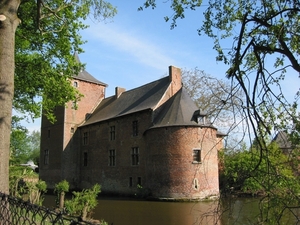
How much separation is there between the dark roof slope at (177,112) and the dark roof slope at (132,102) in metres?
0.90

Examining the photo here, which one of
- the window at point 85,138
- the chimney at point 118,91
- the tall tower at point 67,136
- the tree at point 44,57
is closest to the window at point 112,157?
the window at point 85,138

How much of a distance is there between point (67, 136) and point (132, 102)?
7719 millimetres

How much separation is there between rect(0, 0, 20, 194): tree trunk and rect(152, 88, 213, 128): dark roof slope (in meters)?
15.6

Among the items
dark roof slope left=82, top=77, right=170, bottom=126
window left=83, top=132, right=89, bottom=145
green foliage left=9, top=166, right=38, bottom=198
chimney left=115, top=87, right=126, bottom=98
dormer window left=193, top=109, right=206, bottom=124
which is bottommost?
green foliage left=9, top=166, right=38, bottom=198

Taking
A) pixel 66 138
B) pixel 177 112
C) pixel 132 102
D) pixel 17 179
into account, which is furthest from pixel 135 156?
pixel 17 179

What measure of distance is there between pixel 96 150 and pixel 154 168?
819 cm

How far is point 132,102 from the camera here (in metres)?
24.9

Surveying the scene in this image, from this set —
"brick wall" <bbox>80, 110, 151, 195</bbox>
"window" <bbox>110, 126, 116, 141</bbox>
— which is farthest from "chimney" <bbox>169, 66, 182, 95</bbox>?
"window" <bbox>110, 126, 116, 141</bbox>

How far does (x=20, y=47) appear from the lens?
34.8 ft

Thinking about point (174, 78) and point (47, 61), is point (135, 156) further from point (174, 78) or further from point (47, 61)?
point (47, 61)

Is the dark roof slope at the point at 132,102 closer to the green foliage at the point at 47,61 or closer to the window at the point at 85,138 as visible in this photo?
the window at the point at 85,138

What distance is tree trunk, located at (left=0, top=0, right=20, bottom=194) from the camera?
372 centimetres

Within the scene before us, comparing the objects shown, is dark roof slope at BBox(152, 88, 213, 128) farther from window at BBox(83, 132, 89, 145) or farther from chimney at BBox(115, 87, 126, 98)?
window at BBox(83, 132, 89, 145)

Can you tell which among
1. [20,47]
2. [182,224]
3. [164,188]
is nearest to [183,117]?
[164,188]
